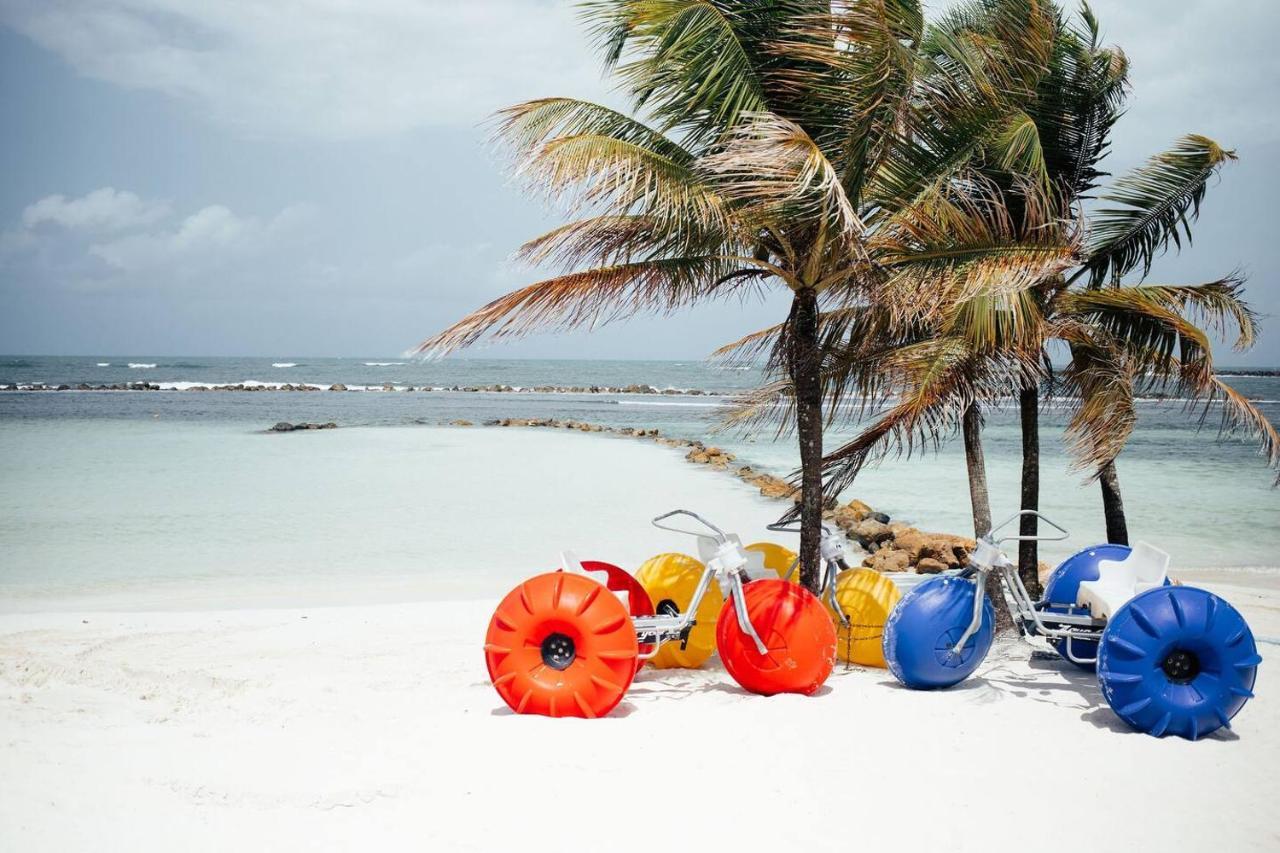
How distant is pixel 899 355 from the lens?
24.1ft

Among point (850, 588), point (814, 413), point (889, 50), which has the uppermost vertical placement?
point (889, 50)

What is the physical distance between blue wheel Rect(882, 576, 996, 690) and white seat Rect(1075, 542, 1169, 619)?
2.47ft

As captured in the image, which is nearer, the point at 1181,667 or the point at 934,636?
the point at 1181,667

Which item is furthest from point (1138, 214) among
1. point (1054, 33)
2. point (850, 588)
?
point (850, 588)

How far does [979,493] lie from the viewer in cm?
820

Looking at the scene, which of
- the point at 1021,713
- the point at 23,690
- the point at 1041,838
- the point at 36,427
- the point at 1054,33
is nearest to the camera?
the point at 1041,838

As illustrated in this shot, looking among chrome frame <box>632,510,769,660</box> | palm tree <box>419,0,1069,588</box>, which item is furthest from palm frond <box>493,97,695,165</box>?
chrome frame <box>632,510,769,660</box>

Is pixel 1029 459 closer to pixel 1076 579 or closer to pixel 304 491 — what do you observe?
pixel 1076 579

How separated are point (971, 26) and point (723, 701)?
625 centimetres

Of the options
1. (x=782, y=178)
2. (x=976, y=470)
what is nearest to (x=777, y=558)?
(x=976, y=470)

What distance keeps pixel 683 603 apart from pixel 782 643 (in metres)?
1.11

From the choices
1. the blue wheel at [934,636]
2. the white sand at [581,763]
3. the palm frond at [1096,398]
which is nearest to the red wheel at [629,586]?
the white sand at [581,763]

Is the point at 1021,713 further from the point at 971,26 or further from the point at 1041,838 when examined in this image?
the point at 971,26

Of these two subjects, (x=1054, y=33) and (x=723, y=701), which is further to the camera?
(x=1054, y=33)
